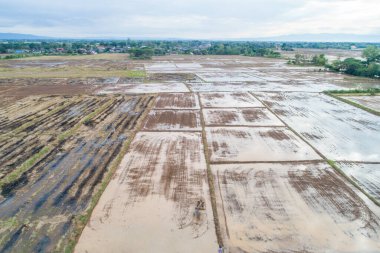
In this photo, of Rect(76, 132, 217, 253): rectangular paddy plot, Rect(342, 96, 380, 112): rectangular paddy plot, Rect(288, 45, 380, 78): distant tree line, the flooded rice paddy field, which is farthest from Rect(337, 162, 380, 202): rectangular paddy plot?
Rect(288, 45, 380, 78): distant tree line

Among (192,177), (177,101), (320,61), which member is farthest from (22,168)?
(320,61)

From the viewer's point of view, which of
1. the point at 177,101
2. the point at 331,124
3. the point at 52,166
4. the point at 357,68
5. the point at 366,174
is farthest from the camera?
the point at 357,68

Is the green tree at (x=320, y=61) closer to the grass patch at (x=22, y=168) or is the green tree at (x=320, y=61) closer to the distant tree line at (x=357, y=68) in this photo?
the distant tree line at (x=357, y=68)

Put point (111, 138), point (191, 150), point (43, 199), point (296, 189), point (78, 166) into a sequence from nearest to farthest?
point (43, 199) < point (296, 189) < point (78, 166) < point (191, 150) < point (111, 138)

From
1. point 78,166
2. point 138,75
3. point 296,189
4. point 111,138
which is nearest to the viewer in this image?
point 296,189

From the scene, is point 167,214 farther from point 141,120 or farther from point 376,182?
point 141,120

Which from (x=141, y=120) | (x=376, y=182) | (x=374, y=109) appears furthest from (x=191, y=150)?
(x=374, y=109)

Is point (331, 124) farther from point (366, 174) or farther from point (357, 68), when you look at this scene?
point (357, 68)
